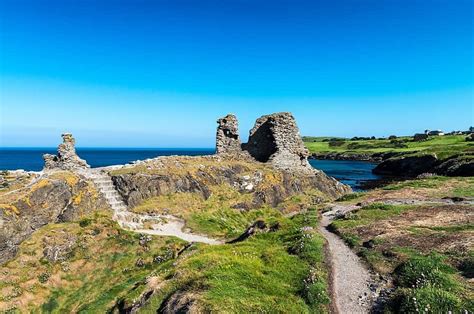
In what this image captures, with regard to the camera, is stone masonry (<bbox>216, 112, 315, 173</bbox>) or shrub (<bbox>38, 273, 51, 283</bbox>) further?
stone masonry (<bbox>216, 112, 315, 173</bbox>)

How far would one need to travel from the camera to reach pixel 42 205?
28.9m

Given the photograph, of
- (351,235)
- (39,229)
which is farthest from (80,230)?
(351,235)

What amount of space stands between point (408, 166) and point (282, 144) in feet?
246

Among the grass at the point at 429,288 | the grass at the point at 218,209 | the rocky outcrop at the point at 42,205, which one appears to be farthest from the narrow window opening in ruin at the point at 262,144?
the grass at the point at 429,288

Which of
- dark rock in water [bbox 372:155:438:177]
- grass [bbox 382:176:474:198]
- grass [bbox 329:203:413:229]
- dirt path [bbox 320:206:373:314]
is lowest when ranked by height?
dark rock in water [bbox 372:155:438:177]

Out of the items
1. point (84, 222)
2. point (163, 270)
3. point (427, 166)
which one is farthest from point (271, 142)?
point (427, 166)

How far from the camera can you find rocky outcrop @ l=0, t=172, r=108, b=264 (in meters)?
24.9

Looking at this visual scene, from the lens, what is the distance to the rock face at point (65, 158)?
36.9 meters

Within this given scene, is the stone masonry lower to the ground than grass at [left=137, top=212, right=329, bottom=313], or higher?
higher

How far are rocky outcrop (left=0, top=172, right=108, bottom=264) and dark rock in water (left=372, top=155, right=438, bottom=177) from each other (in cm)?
Answer: 9198

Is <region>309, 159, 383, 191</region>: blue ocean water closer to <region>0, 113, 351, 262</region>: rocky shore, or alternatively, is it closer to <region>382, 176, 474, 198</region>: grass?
<region>0, 113, 351, 262</region>: rocky shore

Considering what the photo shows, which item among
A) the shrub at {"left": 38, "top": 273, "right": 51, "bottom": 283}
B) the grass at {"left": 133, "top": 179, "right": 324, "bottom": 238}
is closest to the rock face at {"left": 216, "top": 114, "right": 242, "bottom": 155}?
the grass at {"left": 133, "top": 179, "right": 324, "bottom": 238}

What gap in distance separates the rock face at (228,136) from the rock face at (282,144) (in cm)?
423

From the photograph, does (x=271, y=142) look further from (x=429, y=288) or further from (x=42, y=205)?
(x=429, y=288)
